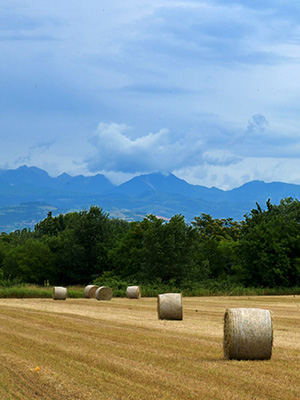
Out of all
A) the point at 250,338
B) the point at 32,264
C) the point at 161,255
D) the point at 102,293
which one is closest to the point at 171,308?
the point at 250,338

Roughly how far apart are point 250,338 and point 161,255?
5423 cm

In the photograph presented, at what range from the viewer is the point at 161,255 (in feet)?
220

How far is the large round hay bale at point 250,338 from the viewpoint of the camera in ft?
42.0

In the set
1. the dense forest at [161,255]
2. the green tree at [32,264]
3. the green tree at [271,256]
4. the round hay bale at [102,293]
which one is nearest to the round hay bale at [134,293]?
the round hay bale at [102,293]

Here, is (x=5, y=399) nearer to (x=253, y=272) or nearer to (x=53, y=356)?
(x=53, y=356)

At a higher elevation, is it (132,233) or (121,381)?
(132,233)

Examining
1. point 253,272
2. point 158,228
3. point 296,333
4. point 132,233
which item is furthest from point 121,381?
point 132,233

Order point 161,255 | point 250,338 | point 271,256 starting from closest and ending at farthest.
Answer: point 250,338, point 271,256, point 161,255

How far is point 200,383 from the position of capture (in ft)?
34.4

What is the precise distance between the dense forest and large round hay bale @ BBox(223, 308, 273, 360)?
4686 centimetres

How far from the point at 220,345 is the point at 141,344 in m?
2.02

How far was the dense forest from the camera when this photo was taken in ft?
208

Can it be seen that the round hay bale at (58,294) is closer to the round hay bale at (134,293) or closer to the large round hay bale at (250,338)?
the round hay bale at (134,293)

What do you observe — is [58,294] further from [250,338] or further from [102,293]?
[250,338]
